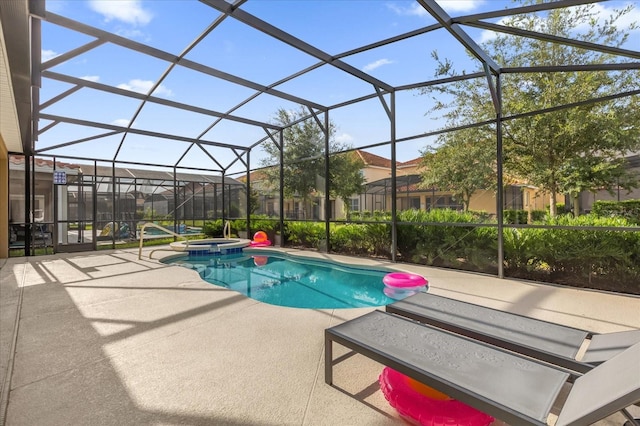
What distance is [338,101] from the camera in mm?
7965

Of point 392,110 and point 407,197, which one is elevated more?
point 392,110

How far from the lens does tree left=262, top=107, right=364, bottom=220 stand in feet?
28.9

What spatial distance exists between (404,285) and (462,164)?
3201 mm

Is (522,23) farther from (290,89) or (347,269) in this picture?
(347,269)

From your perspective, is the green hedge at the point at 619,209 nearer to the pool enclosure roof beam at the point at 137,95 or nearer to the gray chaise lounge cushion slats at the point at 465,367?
the gray chaise lounge cushion slats at the point at 465,367

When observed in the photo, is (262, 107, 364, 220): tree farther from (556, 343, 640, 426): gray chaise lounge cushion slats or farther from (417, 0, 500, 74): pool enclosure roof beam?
(556, 343, 640, 426): gray chaise lounge cushion slats

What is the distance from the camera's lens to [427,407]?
1854mm

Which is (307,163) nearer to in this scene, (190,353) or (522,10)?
(522,10)

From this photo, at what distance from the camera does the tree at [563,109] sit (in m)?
4.98

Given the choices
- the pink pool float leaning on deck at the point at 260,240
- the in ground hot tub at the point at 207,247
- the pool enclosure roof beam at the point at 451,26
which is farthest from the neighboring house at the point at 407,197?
the pool enclosure roof beam at the point at 451,26

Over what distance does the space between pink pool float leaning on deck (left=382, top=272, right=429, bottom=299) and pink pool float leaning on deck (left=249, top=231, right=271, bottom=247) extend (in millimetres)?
6109

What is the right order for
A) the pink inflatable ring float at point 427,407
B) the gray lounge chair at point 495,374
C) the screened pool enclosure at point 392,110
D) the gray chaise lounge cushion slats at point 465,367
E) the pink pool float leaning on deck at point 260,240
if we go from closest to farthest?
the gray lounge chair at point 495,374
the gray chaise lounge cushion slats at point 465,367
the pink inflatable ring float at point 427,407
the screened pool enclosure at point 392,110
the pink pool float leaning on deck at point 260,240

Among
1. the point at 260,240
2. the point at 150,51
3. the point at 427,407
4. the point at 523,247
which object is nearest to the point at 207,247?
the point at 260,240

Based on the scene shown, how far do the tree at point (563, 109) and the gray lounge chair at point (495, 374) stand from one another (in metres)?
4.76
